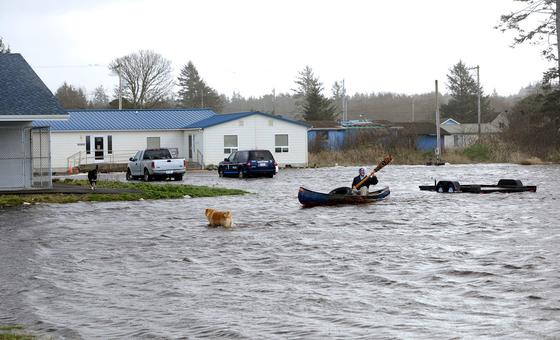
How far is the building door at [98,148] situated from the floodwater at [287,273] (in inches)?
1542

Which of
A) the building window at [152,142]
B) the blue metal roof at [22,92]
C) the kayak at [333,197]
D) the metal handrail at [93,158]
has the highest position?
the blue metal roof at [22,92]

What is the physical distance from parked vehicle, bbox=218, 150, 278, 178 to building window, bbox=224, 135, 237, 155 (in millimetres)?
13583

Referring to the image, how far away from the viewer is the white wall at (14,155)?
3294 cm

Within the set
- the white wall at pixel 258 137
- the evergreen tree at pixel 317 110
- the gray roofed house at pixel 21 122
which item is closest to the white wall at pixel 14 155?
the gray roofed house at pixel 21 122

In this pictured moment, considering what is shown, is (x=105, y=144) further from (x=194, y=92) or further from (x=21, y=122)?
(x=194, y=92)

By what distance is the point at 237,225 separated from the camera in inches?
959

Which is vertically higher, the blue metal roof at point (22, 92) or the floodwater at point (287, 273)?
the blue metal roof at point (22, 92)

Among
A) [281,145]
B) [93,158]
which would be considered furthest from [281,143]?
[93,158]

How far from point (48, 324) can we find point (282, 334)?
3.22 m

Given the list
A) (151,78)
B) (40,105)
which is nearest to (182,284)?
(40,105)

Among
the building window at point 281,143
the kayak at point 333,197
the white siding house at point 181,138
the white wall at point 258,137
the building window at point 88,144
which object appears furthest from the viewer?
the building window at point 88,144

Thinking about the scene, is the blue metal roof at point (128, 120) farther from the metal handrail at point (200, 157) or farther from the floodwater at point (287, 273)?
the floodwater at point (287, 273)

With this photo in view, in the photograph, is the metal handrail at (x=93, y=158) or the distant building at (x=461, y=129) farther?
the distant building at (x=461, y=129)

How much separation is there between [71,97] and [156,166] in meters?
80.0
